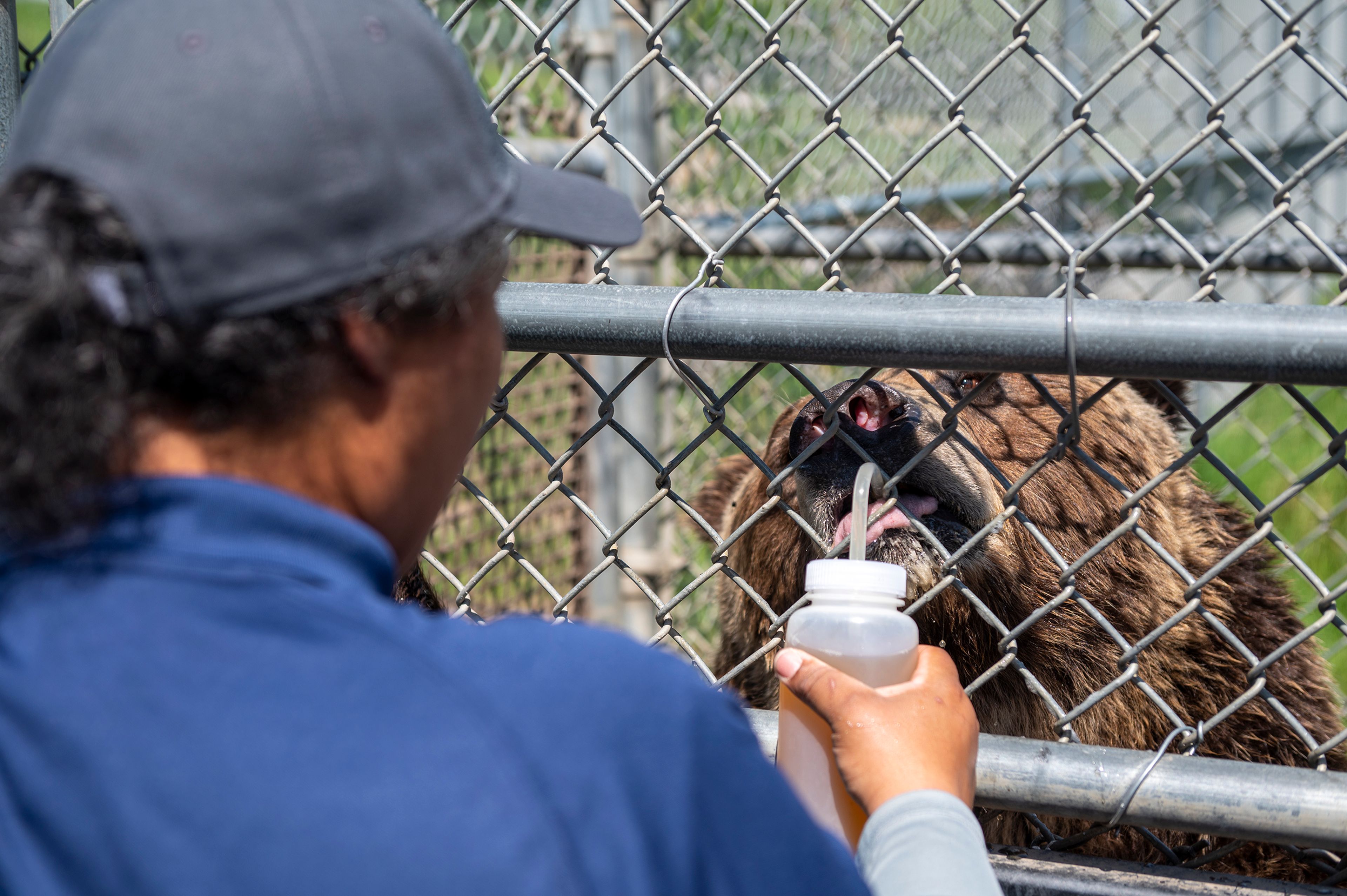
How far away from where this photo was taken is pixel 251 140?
3.31ft

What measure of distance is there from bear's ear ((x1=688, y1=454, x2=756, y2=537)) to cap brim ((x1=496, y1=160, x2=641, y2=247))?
2.75 metres

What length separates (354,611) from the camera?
1.00 metres

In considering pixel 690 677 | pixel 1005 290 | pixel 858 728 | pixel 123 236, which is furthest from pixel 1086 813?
pixel 1005 290

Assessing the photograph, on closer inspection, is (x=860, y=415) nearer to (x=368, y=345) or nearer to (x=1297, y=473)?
(x=368, y=345)

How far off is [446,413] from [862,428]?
61.9 inches

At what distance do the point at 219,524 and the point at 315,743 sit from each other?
226mm

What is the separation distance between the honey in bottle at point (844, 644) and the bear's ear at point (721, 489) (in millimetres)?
2502

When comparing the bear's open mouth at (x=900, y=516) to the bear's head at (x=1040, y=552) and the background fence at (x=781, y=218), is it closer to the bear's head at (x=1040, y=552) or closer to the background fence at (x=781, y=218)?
the bear's head at (x=1040, y=552)

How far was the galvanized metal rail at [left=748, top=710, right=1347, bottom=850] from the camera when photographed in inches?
70.2

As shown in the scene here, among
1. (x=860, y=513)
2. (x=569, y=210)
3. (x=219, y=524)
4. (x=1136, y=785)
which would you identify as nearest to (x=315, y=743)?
(x=219, y=524)

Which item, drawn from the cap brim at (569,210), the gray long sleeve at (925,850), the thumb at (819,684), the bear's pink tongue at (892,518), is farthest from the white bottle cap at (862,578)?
the bear's pink tongue at (892,518)

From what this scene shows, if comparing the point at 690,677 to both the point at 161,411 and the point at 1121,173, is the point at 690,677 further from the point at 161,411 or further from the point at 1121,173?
the point at 1121,173

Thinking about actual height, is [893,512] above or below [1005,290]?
above

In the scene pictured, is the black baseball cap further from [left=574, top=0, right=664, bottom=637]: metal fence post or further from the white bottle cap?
[left=574, top=0, right=664, bottom=637]: metal fence post
